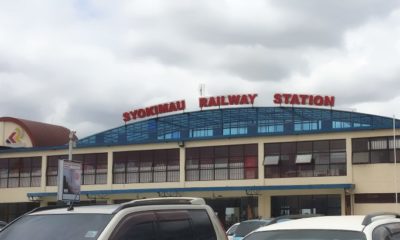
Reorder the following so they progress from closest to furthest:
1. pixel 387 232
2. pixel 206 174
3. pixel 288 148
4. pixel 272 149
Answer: pixel 387 232 < pixel 288 148 < pixel 272 149 < pixel 206 174

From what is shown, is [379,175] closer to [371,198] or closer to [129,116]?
[371,198]

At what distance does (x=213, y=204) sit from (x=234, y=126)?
9.38 metres

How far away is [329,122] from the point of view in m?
47.2

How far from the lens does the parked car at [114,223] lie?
6.40 m

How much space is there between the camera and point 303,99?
48.8m

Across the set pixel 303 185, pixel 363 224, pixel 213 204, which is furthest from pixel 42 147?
pixel 363 224

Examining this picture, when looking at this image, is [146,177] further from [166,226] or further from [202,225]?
[166,226]

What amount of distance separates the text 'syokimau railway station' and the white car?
33.6 m

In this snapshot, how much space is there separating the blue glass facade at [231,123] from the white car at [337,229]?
41.2 meters

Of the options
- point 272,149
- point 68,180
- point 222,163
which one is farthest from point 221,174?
point 68,180

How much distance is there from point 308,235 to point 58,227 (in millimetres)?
2766

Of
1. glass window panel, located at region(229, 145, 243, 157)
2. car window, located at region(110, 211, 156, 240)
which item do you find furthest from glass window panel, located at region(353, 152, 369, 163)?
car window, located at region(110, 211, 156, 240)

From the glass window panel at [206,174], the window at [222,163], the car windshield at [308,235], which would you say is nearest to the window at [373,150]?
the window at [222,163]

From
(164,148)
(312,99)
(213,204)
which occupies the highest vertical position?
(312,99)
